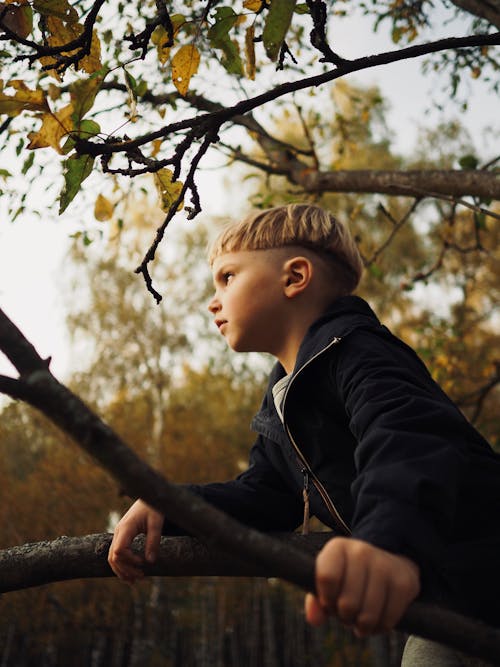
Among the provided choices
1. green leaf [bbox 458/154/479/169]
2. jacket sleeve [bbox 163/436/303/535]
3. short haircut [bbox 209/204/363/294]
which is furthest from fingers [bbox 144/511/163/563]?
green leaf [bbox 458/154/479/169]

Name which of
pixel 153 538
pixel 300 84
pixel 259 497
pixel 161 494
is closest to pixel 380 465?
pixel 161 494

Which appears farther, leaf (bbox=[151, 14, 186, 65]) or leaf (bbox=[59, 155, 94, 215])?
leaf (bbox=[151, 14, 186, 65])

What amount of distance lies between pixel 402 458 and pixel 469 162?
249 centimetres

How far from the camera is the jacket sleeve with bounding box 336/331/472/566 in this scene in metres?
0.78

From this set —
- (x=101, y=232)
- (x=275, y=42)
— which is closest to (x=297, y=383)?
(x=275, y=42)

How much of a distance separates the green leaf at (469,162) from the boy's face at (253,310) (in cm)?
166

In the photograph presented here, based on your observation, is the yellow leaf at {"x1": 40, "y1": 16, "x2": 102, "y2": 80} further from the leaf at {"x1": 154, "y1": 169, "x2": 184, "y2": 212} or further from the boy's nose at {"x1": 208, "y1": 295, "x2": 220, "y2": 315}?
the boy's nose at {"x1": 208, "y1": 295, "x2": 220, "y2": 315}

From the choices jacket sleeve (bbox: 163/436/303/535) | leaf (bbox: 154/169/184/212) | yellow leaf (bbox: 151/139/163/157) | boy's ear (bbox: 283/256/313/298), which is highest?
yellow leaf (bbox: 151/139/163/157)

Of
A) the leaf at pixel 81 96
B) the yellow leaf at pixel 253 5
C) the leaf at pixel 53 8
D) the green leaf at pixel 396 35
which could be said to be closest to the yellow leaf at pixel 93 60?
the leaf at pixel 53 8

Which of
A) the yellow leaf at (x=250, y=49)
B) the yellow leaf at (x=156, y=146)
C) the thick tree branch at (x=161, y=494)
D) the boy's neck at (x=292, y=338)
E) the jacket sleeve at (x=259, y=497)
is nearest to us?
the thick tree branch at (x=161, y=494)

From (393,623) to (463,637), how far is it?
3.7 inches

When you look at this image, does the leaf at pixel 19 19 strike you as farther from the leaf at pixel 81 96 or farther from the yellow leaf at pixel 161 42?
the yellow leaf at pixel 161 42

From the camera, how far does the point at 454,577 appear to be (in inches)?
43.4

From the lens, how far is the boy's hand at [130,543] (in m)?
1.19
